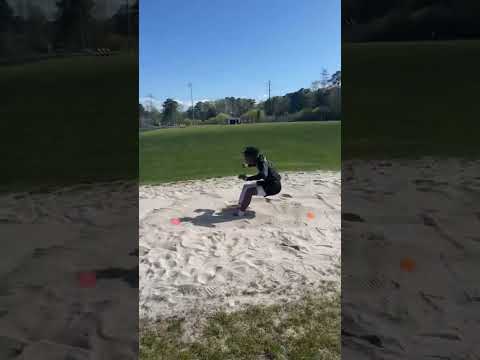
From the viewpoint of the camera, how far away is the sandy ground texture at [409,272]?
1.58 meters

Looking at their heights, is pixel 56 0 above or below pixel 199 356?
above

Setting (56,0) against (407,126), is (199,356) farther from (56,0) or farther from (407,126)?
(56,0)

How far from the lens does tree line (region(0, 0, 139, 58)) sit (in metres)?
1.43

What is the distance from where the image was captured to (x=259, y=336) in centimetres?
181

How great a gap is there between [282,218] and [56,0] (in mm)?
3024

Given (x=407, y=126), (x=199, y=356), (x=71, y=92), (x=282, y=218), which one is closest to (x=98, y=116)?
(x=71, y=92)

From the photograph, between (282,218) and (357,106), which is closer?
(357,106)

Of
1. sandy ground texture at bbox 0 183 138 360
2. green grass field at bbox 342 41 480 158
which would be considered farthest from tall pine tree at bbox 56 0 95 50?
green grass field at bbox 342 41 480 158

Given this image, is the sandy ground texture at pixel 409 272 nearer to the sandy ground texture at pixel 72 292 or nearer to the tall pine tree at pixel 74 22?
the sandy ground texture at pixel 72 292

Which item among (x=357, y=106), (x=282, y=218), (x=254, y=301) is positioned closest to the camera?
(x=357, y=106)

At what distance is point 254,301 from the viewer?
217cm

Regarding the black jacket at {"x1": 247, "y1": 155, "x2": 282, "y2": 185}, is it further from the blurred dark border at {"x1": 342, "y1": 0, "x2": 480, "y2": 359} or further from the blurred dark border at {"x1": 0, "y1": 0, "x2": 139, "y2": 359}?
the blurred dark border at {"x1": 0, "y1": 0, "x2": 139, "y2": 359}

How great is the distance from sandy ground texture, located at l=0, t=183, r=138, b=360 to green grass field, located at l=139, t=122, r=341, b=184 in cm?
418

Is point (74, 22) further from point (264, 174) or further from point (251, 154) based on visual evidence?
point (264, 174)
